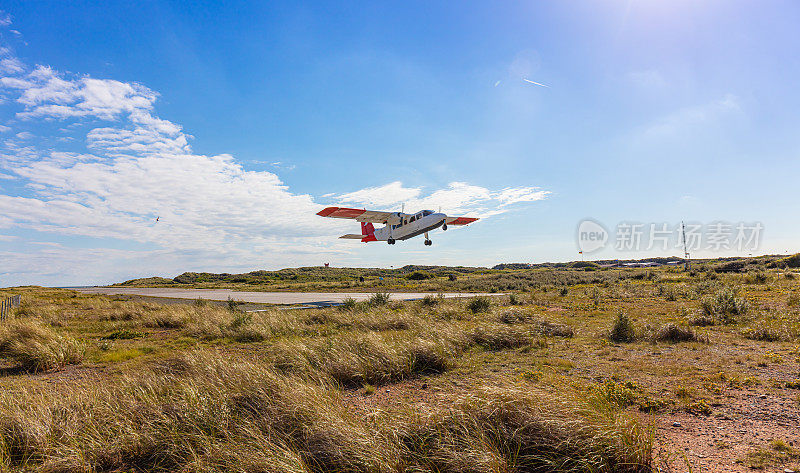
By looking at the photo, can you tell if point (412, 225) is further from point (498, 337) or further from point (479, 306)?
point (498, 337)

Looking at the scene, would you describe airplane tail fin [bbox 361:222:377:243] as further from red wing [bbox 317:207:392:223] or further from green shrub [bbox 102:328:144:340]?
green shrub [bbox 102:328:144:340]

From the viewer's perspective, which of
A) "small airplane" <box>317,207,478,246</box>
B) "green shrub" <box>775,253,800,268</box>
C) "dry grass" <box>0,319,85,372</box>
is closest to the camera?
"dry grass" <box>0,319,85,372</box>

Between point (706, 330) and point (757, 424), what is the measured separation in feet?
25.6

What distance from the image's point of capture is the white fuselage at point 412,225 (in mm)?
33469

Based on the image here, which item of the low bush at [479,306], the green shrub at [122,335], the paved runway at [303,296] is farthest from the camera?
the paved runway at [303,296]

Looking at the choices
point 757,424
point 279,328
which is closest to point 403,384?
point 757,424

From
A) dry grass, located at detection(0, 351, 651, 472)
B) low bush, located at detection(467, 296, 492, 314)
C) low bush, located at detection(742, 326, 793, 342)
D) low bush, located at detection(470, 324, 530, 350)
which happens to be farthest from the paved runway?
dry grass, located at detection(0, 351, 651, 472)

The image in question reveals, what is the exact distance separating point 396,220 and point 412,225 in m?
2.83

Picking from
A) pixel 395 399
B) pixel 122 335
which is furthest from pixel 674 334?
pixel 122 335

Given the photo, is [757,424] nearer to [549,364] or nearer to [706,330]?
[549,364]

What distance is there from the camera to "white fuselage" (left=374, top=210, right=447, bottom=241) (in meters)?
33.5

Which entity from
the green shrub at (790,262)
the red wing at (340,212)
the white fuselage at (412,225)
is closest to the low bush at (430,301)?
the white fuselage at (412,225)

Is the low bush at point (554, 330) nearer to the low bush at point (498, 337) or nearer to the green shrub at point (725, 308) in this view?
the low bush at point (498, 337)

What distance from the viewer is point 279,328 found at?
14.0m
